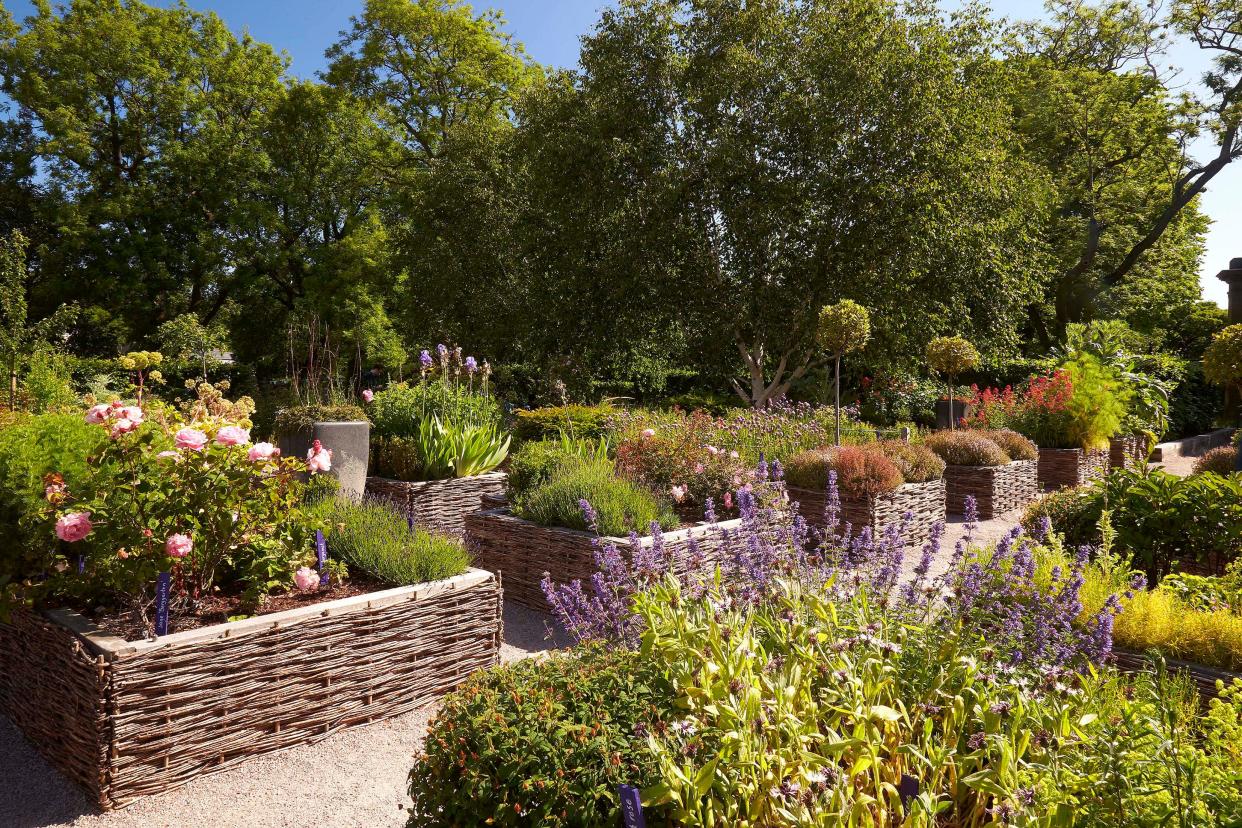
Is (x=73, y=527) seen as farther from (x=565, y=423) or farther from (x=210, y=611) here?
(x=565, y=423)

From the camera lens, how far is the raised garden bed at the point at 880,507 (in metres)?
6.84

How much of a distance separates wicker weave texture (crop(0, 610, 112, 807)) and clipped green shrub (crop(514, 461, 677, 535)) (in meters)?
2.75

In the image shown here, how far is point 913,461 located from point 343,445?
17.1 feet

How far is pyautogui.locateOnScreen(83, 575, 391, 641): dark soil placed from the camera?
10.3 ft

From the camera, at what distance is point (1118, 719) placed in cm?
248

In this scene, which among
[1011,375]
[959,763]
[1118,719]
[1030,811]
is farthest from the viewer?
[1011,375]

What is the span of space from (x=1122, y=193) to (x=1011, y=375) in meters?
8.61

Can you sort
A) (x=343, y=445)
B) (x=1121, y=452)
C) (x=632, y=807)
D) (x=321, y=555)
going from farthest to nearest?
(x=1121, y=452), (x=343, y=445), (x=321, y=555), (x=632, y=807)

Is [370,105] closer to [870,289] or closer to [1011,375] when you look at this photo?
[870,289]

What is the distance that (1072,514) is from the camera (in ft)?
15.5

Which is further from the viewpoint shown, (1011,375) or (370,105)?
(370,105)

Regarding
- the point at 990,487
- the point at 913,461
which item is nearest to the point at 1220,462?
the point at 990,487

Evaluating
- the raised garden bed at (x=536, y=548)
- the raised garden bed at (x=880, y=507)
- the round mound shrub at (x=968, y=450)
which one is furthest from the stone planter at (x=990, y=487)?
the raised garden bed at (x=536, y=548)

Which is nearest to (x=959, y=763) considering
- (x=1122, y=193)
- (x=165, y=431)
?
(x=165, y=431)
